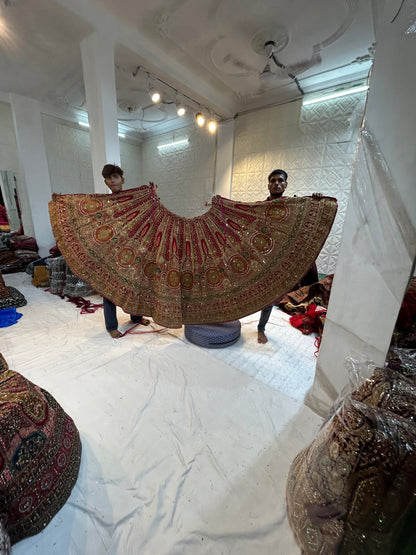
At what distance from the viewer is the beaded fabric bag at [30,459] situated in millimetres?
663

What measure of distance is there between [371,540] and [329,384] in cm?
71

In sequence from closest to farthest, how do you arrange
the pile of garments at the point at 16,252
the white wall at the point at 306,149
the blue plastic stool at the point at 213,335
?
the blue plastic stool at the point at 213,335, the white wall at the point at 306,149, the pile of garments at the point at 16,252

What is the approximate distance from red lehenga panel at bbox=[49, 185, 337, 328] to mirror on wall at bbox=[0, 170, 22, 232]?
383cm

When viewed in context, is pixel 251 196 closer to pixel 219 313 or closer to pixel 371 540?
pixel 219 313

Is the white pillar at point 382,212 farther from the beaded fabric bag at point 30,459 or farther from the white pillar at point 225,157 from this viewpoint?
the white pillar at point 225,157

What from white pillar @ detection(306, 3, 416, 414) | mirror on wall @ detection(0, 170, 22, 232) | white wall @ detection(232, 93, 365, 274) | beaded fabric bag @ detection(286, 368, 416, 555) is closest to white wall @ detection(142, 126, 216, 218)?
white wall @ detection(232, 93, 365, 274)

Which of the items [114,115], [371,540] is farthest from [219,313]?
[114,115]

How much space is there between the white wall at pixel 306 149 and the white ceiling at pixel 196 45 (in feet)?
0.83

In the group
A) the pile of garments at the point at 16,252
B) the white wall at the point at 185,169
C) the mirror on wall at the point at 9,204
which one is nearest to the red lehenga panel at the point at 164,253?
the white wall at the point at 185,169

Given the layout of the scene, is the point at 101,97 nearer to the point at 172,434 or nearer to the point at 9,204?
the point at 172,434

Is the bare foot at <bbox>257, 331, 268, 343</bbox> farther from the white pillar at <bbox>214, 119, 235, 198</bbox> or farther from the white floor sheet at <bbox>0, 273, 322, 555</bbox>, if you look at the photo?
the white pillar at <bbox>214, 119, 235, 198</bbox>

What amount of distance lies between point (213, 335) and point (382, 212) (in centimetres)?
133

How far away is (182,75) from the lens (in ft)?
9.34

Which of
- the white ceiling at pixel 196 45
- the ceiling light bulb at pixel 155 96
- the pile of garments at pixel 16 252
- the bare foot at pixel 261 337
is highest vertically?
the white ceiling at pixel 196 45
